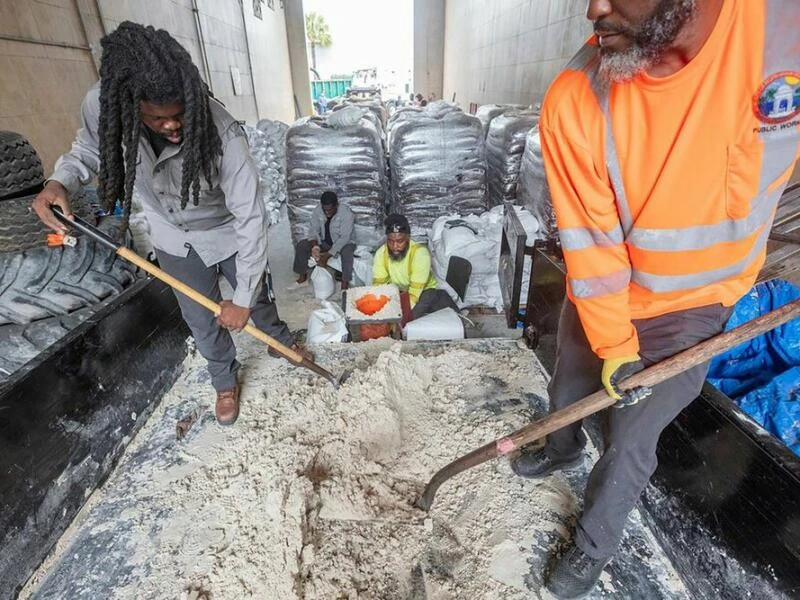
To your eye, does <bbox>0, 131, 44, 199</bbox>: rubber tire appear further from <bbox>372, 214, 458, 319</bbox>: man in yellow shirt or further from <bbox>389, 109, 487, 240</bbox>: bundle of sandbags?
<bbox>389, 109, 487, 240</bbox>: bundle of sandbags

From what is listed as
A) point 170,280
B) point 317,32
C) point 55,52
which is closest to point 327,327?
point 170,280

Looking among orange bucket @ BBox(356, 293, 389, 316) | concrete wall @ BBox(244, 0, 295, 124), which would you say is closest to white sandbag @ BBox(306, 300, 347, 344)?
orange bucket @ BBox(356, 293, 389, 316)

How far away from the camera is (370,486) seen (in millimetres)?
1383

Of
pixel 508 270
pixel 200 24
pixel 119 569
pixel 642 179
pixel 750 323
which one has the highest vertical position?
pixel 200 24

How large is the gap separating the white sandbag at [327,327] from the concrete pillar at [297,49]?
1098 cm

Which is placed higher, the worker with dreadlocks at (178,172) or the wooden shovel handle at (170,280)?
the worker with dreadlocks at (178,172)

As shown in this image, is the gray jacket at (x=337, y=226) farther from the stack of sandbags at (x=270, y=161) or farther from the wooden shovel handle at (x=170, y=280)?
the wooden shovel handle at (x=170, y=280)

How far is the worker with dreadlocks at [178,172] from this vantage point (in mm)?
1112

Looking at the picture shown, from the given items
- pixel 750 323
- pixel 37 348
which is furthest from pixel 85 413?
pixel 750 323

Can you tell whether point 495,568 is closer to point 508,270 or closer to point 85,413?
point 85,413

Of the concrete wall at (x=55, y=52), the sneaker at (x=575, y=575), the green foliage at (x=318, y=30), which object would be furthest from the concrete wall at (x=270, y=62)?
the green foliage at (x=318, y=30)

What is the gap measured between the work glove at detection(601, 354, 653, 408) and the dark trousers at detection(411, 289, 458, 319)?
5.95 ft

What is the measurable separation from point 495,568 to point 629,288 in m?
0.86

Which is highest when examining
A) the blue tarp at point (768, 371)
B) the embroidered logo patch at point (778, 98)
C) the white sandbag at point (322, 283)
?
the embroidered logo patch at point (778, 98)
